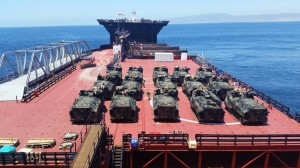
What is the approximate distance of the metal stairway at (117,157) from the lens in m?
23.5

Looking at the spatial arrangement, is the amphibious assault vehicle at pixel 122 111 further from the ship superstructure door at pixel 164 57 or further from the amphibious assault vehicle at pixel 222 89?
the ship superstructure door at pixel 164 57

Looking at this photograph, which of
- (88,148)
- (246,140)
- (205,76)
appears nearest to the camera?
(88,148)

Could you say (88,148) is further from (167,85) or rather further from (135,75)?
(135,75)

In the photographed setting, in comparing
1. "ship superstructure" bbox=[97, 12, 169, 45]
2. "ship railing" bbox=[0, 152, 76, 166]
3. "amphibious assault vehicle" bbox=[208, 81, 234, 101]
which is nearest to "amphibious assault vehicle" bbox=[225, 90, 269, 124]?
"amphibious assault vehicle" bbox=[208, 81, 234, 101]

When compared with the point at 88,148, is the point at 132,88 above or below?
above

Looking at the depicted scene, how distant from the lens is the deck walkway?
758 inches

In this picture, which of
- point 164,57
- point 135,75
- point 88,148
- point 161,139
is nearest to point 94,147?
point 88,148

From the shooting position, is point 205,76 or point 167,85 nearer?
point 167,85

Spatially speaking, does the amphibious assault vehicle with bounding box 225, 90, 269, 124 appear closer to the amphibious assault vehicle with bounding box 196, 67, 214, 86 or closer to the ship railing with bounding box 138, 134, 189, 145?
the ship railing with bounding box 138, 134, 189, 145

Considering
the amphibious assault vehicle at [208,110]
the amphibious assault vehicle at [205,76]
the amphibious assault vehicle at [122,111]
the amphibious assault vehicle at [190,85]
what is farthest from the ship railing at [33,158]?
the amphibious assault vehicle at [205,76]

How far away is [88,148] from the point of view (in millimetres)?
21172

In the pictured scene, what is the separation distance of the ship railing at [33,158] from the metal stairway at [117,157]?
355cm

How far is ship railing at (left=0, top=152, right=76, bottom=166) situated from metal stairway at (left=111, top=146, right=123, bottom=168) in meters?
3.55

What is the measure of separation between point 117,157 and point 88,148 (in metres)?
3.68
